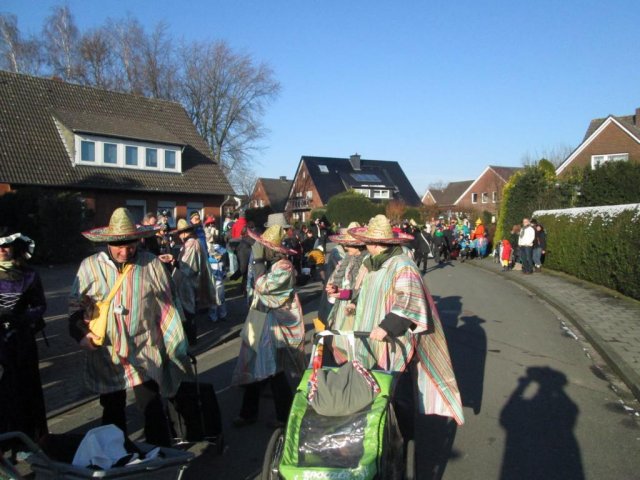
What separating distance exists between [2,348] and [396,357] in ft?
9.88

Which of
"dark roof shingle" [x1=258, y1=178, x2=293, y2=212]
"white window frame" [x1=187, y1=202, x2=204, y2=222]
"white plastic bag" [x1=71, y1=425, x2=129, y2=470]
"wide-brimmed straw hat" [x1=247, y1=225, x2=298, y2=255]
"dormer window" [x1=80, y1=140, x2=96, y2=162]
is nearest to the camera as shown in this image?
"white plastic bag" [x1=71, y1=425, x2=129, y2=470]

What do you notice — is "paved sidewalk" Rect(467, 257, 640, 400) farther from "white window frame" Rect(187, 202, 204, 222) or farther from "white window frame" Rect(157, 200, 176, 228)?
"white window frame" Rect(187, 202, 204, 222)

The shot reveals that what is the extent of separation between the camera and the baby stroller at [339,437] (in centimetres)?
333

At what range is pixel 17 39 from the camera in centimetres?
3919

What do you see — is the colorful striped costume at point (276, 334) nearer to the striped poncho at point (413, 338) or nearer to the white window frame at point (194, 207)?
the striped poncho at point (413, 338)

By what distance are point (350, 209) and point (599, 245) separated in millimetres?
32389

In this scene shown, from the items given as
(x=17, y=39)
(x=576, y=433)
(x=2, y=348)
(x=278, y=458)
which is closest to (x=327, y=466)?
(x=278, y=458)

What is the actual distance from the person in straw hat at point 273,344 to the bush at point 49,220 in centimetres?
1705

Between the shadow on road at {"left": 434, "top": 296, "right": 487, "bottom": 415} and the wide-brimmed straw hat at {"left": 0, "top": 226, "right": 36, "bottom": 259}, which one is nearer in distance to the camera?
the wide-brimmed straw hat at {"left": 0, "top": 226, "right": 36, "bottom": 259}

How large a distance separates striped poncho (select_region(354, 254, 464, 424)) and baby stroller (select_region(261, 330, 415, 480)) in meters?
0.67

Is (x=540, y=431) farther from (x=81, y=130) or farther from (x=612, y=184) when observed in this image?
(x=81, y=130)

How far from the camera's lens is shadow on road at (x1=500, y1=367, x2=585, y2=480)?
181 inches

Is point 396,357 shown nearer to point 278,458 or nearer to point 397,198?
point 278,458

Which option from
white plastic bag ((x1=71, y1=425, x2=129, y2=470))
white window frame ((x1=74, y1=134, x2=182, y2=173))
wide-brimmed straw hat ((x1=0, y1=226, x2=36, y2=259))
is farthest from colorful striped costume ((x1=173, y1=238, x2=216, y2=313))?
white window frame ((x1=74, y1=134, x2=182, y2=173))
